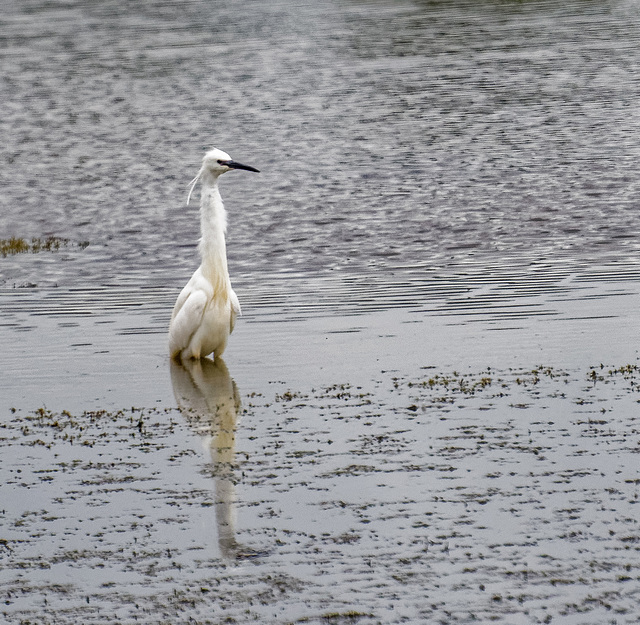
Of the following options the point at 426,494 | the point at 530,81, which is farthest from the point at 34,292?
the point at 530,81

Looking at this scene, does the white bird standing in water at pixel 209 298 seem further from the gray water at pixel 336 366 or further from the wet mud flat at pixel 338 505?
the wet mud flat at pixel 338 505

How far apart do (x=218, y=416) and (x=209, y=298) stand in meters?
2.59

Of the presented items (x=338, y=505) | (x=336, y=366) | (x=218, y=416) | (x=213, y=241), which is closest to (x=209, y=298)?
(x=213, y=241)

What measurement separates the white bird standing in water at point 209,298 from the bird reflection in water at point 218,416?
0.82 feet

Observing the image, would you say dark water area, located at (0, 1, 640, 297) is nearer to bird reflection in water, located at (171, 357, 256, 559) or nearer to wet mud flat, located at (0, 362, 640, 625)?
bird reflection in water, located at (171, 357, 256, 559)

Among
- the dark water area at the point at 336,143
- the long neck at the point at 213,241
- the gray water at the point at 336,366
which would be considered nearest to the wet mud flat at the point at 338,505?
the gray water at the point at 336,366

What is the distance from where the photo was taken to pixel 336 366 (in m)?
13.8

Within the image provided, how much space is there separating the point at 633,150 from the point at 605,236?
8814mm

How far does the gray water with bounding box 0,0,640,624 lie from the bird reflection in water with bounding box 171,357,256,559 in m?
0.04

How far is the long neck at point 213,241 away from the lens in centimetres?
1466

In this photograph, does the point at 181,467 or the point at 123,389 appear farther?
the point at 123,389

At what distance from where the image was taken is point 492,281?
58.7ft

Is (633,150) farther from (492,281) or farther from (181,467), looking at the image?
(181,467)

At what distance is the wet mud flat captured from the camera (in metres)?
7.94
